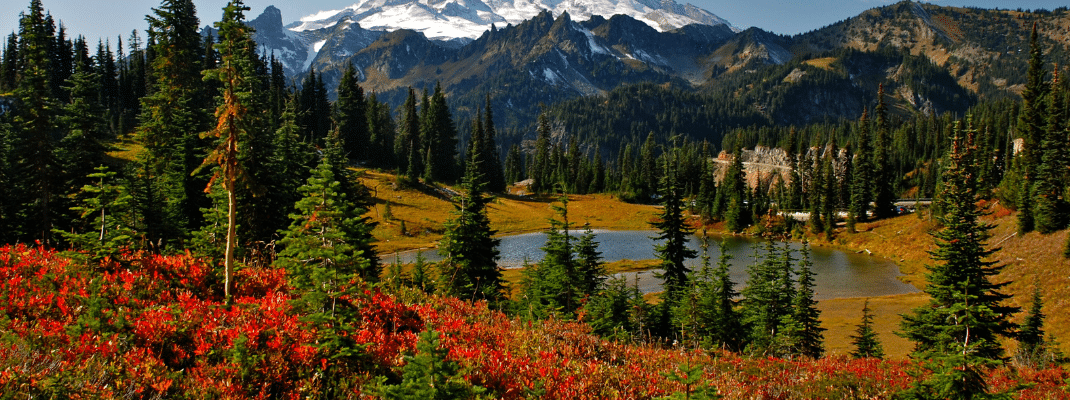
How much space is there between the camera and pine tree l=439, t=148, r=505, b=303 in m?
25.0

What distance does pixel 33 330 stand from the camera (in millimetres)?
7543

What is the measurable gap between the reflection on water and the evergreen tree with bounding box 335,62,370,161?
39820mm

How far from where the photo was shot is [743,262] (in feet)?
230

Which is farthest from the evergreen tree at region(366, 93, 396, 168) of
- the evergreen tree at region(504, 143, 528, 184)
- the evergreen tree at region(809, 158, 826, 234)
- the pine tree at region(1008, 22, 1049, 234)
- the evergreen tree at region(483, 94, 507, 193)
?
the pine tree at region(1008, 22, 1049, 234)

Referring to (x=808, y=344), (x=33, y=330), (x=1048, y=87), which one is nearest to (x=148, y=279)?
(x=33, y=330)

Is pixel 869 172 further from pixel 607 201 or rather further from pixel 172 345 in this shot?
pixel 172 345

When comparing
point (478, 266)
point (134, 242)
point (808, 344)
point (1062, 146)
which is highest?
point (1062, 146)

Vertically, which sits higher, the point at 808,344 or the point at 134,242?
the point at 134,242

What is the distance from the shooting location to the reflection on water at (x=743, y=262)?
55625 millimetres

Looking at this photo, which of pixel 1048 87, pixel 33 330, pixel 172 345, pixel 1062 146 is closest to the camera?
pixel 33 330

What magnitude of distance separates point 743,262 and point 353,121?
246 feet

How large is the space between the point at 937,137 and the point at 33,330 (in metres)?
214

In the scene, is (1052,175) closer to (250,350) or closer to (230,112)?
(230,112)

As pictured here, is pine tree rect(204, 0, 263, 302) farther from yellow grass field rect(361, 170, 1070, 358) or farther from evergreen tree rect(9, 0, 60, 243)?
evergreen tree rect(9, 0, 60, 243)
